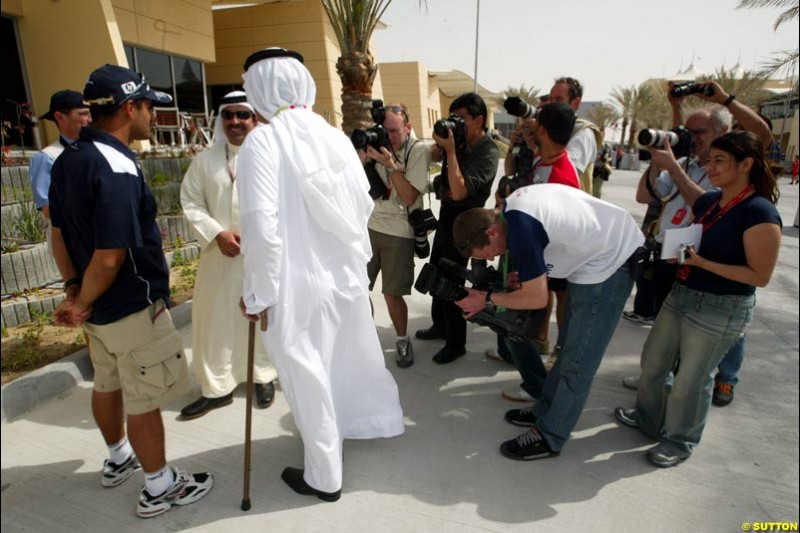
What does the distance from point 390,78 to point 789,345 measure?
25430 millimetres

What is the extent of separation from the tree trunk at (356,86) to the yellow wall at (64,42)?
3.97 m

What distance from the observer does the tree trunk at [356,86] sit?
689 cm

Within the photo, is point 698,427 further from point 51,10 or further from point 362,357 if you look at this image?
point 51,10

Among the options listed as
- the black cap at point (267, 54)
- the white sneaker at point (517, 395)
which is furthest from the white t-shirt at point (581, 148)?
the black cap at point (267, 54)

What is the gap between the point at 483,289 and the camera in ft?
9.21

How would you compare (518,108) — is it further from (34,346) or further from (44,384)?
(34,346)

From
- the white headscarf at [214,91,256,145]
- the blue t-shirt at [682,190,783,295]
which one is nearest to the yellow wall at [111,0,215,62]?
the white headscarf at [214,91,256,145]

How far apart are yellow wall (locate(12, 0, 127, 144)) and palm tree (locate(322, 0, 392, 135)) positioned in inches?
153

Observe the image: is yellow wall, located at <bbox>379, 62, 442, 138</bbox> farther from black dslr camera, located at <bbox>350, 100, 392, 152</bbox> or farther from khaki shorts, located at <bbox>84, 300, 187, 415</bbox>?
khaki shorts, located at <bbox>84, 300, 187, 415</bbox>

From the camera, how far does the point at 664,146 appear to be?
3.05 meters

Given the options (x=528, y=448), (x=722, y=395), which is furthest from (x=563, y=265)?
(x=722, y=395)

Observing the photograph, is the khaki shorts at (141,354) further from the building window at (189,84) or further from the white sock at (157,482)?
the building window at (189,84)

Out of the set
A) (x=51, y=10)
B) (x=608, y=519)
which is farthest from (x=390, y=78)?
(x=608, y=519)

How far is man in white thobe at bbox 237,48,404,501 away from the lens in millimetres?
2094
